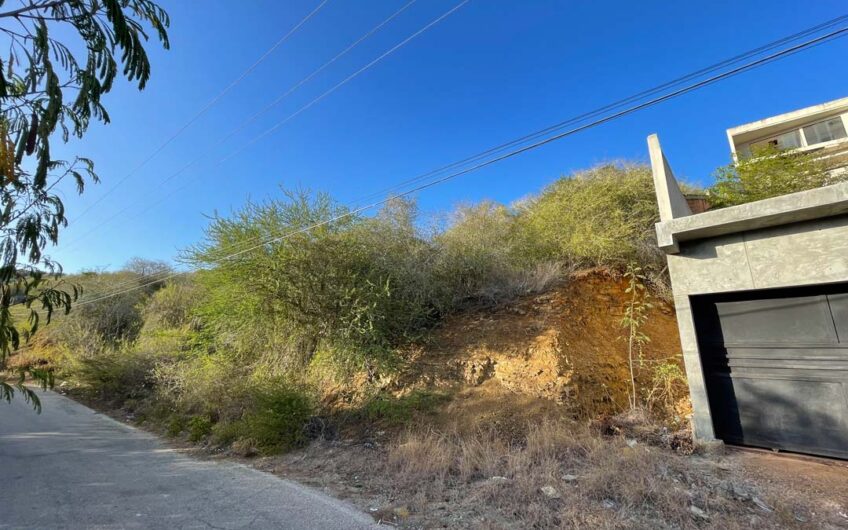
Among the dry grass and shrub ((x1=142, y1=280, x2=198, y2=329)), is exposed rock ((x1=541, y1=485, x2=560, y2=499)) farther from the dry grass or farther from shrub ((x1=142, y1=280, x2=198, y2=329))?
shrub ((x1=142, y1=280, x2=198, y2=329))

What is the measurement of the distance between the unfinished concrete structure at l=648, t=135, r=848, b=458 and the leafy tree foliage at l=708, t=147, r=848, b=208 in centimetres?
748

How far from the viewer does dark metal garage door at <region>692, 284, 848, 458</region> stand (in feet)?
17.5

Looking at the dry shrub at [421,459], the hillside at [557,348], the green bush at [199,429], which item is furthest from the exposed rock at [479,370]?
the green bush at [199,429]

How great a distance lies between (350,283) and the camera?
927 centimetres

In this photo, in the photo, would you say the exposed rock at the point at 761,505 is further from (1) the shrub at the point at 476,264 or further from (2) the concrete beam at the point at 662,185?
(1) the shrub at the point at 476,264

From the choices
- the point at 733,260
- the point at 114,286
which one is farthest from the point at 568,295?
the point at 114,286

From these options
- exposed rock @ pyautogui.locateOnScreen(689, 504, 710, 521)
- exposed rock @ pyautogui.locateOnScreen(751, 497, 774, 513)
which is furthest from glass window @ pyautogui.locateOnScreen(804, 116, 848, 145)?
exposed rock @ pyautogui.locateOnScreen(689, 504, 710, 521)

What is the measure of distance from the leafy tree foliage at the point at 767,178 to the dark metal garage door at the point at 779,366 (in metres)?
7.52

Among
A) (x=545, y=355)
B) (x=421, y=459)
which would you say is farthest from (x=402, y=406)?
(x=545, y=355)

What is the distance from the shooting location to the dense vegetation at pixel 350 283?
8781 millimetres

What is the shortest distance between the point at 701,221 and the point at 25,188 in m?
8.05

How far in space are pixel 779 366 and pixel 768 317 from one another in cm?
68

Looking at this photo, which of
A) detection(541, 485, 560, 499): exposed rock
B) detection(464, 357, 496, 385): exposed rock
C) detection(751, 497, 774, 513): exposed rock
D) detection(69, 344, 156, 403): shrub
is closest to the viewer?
detection(751, 497, 774, 513): exposed rock

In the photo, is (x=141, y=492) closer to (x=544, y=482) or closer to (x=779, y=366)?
(x=544, y=482)
